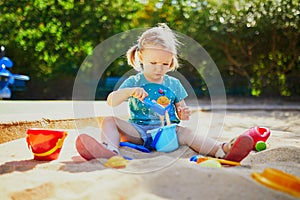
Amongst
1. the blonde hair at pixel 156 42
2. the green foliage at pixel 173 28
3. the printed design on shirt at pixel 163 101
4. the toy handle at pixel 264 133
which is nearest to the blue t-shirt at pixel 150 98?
the printed design on shirt at pixel 163 101

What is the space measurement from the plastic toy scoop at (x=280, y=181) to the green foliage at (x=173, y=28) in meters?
6.89

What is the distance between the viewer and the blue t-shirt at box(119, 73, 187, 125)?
101 inches

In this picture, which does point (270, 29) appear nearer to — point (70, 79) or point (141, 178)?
point (70, 79)

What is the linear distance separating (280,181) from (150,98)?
128cm

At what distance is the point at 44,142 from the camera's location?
76.5 inches

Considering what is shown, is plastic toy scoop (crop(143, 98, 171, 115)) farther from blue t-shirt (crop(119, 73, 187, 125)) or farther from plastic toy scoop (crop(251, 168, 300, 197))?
plastic toy scoop (crop(251, 168, 300, 197))

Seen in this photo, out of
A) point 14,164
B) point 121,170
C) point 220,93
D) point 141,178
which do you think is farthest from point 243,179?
point 220,93

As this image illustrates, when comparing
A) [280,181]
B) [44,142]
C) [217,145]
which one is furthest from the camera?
[217,145]

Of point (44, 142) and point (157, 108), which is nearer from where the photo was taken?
point (44, 142)

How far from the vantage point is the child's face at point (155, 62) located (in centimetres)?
250

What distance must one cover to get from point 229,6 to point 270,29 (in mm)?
986

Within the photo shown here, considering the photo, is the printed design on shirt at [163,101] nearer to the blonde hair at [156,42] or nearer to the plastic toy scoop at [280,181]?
the blonde hair at [156,42]

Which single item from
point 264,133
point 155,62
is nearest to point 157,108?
point 155,62

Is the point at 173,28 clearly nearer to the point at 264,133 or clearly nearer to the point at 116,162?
the point at 264,133
